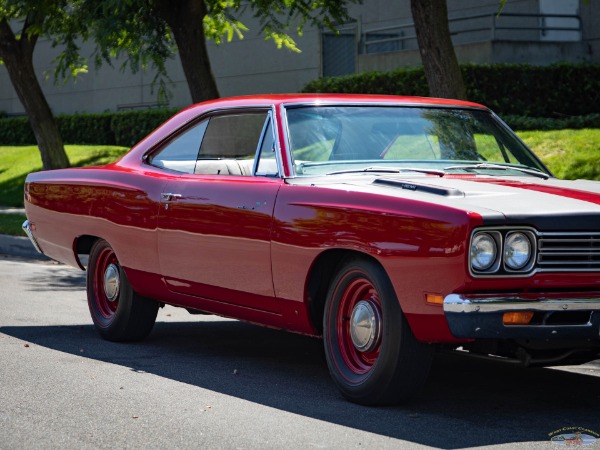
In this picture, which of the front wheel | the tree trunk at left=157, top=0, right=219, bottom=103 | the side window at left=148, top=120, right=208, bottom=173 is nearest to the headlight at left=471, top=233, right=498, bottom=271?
the front wheel

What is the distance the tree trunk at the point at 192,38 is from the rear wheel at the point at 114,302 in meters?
9.91

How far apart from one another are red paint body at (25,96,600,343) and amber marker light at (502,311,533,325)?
4.4 inches

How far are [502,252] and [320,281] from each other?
4.22 ft

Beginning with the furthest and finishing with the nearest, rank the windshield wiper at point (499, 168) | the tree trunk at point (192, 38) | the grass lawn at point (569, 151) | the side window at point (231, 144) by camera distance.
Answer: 1. the tree trunk at point (192, 38)
2. the grass lawn at point (569, 151)
3. the side window at point (231, 144)
4. the windshield wiper at point (499, 168)

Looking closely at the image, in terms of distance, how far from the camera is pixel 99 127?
34938 mm

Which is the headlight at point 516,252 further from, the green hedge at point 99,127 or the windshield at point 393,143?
the green hedge at point 99,127

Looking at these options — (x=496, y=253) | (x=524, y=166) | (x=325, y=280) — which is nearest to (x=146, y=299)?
(x=325, y=280)

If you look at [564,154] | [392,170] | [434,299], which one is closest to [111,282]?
[392,170]

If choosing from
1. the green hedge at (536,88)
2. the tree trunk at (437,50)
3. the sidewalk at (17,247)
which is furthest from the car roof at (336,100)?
the green hedge at (536,88)

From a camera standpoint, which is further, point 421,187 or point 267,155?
point 267,155

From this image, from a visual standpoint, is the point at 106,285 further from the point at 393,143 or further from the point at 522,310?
the point at 522,310

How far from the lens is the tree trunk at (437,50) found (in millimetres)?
14055

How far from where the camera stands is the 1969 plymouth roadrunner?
5.73m

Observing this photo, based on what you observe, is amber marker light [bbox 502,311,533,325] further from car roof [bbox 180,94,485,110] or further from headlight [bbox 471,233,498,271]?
car roof [bbox 180,94,485,110]
